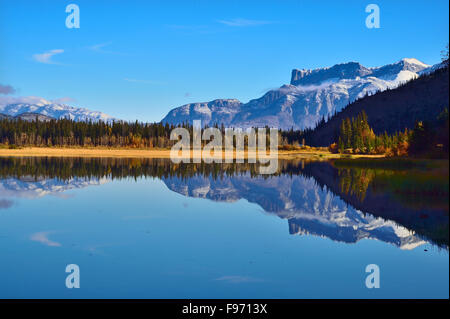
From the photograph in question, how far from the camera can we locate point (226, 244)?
19.7 metres

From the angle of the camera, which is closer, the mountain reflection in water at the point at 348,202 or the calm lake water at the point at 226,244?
the calm lake water at the point at 226,244

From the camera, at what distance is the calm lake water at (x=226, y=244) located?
13859 mm

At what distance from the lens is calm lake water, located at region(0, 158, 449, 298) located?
546 inches

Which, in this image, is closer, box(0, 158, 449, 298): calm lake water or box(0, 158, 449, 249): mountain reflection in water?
box(0, 158, 449, 298): calm lake water

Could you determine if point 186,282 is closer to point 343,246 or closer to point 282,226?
point 343,246

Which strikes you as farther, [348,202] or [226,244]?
[348,202]

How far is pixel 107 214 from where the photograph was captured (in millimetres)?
27766

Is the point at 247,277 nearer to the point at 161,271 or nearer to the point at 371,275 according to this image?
the point at 161,271

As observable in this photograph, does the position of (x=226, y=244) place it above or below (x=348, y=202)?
below

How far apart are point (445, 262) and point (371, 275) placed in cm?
395

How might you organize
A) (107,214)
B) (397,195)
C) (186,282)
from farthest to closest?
(397,195)
(107,214)
(186,282)

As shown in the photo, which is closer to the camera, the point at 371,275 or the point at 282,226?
the point at 371,275

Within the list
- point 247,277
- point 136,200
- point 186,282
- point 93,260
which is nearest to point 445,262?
point 247,277
